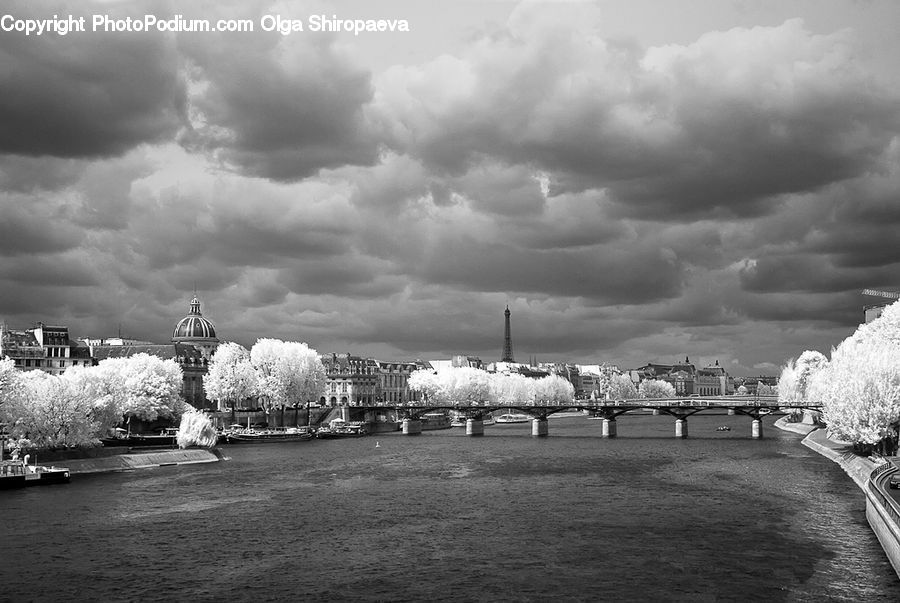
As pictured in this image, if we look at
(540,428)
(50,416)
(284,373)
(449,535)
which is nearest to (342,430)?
(284,373)

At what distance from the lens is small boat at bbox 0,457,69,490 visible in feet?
285

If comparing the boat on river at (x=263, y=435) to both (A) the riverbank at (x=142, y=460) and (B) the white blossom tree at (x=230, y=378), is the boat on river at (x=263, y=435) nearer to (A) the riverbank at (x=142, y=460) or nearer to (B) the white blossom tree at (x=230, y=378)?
(B) the white blossom tree at (x=230, y=378)

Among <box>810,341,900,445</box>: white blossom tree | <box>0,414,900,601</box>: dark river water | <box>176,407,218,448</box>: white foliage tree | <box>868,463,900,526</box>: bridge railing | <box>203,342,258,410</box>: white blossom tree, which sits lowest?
<box>0,414,900,601</box>: dark river water

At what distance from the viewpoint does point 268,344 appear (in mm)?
187625

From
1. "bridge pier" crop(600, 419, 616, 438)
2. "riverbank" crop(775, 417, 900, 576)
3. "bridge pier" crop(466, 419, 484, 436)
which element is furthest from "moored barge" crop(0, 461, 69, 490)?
"bridge pier" crop(466, 419, 484, 436)

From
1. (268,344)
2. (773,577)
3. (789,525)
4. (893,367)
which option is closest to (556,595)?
(773,577)

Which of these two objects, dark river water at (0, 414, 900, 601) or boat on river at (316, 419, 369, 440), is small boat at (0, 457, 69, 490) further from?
boat on river at (316, 419, 369, 440)

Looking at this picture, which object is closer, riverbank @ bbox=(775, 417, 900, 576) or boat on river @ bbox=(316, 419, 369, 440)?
riverbank @ bbox=(775, 417, 900, 576)

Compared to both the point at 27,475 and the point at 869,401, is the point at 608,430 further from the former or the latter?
the point at 27,475

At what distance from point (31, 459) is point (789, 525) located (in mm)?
74321

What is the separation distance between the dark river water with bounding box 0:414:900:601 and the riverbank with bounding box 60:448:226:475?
4.07 metres

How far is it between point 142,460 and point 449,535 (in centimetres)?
6012

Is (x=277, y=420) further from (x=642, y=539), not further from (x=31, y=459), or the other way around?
(x=642, y=539)

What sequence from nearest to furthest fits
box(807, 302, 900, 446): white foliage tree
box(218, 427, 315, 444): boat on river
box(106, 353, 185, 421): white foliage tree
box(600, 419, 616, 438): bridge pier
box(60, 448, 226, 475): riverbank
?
box(807, 302, 900, 446): white foliage tree < box(60, 448, 226, 475): riverbank < box(106, 353, 185, 421): white foliage tree < box(218, 427, 315, 444): boat on river < box(600, 419, 616, 438): bridge pier
